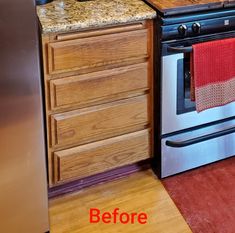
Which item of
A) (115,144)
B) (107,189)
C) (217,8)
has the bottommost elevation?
(107,189)

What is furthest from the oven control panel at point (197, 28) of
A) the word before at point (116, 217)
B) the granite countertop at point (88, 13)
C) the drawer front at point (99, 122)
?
the word before at point (116, 217)

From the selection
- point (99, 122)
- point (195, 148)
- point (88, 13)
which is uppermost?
point (88, 13)

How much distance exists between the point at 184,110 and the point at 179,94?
3.7 inches

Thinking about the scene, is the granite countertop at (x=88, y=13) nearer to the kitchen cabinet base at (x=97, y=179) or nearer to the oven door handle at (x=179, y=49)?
the oven door handle at (x=179, y=49)

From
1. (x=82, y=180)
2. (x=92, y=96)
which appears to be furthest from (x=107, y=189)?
(x=92, y=96)

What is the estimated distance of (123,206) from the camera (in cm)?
220

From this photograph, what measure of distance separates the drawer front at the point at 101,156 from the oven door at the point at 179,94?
16 cm

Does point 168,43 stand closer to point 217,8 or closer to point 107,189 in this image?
point 217,8

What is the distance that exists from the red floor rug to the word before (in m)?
0.21

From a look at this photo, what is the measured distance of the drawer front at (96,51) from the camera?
6.29 ft

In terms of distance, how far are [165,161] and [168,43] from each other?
2.06ft

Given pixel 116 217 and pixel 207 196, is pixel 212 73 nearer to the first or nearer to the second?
pixel 207 196

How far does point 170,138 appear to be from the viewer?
2271 millimetres

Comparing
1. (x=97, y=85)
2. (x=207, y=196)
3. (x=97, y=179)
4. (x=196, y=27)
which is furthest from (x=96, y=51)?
(x=207, y=196)
